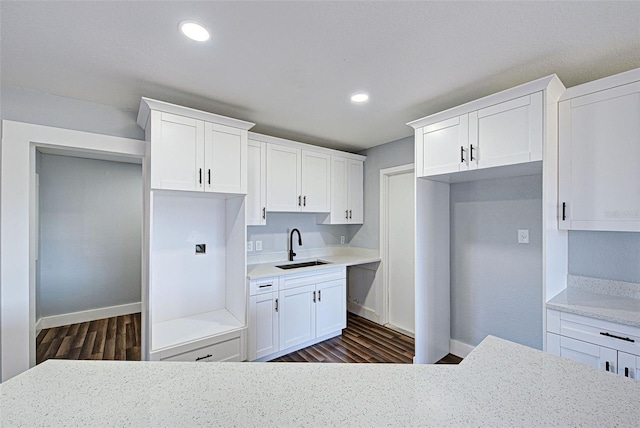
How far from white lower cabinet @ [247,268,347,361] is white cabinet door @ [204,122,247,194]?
0.97m

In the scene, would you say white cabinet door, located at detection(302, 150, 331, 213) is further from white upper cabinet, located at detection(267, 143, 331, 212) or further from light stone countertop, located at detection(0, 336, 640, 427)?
light stone countertop, located at detection(0, 336, 640, 427)

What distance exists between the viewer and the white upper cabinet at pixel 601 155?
1.73 m

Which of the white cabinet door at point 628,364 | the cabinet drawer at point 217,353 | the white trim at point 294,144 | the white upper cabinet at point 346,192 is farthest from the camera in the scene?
the white upper cabinet at point 346,192

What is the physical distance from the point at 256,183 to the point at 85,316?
3180 mm

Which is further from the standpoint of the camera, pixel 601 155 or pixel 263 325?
pixel 263 325

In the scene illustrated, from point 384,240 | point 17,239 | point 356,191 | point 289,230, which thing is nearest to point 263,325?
point 289,230

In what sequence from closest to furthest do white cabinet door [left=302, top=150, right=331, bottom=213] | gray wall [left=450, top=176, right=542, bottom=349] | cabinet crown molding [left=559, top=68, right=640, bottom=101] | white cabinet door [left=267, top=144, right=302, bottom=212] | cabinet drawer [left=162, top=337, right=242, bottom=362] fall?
1. cabinet crown molding [left=559, top=68, right=640, bottom=101]
2. cabinet drawer [left=162, top=337, right=242, bottom=362]
3. gray wall [left=450, top=176, right=542, bottom=349]
4. white cabinet door [left=267, top=144, right=302, bottom=212]
5. white cabinet door [left=302, top=150, right=331, bottom=213]

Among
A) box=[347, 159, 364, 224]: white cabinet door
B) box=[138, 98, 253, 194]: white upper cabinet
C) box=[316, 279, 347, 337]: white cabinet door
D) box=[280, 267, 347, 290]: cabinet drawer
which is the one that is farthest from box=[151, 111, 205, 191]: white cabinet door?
box=[347, 159, 364, 224]: white cabinet door

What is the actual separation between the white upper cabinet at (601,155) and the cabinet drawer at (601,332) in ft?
1.95

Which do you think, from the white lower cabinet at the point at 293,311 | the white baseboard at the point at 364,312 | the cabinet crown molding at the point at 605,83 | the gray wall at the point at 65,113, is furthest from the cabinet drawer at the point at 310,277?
the cabinet crown molding at the point at 605,83

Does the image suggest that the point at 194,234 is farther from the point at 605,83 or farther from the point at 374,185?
the point at 605,83

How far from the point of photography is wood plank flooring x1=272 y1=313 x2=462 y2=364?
2881mm

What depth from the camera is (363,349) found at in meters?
3.12

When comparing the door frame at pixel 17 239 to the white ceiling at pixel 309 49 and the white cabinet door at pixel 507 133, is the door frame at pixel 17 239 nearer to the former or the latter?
the white ceiling at pixel 309 49
